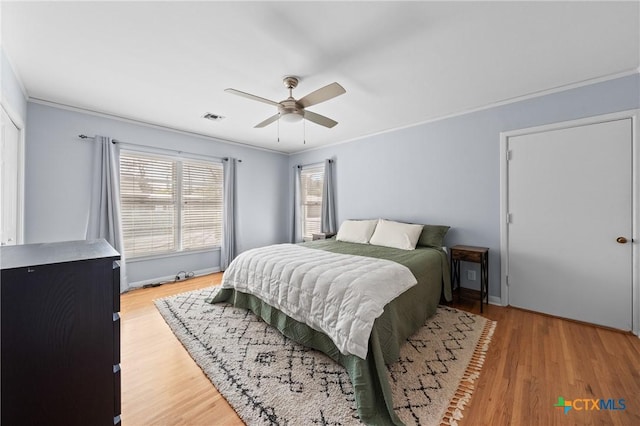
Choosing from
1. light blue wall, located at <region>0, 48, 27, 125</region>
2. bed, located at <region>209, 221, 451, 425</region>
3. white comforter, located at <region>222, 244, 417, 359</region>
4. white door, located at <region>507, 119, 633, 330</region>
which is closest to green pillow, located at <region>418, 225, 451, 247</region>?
bed, located at <region>209, 221, 451, 425</region>

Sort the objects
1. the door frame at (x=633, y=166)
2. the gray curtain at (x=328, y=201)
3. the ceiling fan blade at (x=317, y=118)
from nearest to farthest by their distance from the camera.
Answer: the door frame at (x=633, y=166) < the ceiling fan blade at (x=317, y=118) < the gray curtain at (x=328, y=201)

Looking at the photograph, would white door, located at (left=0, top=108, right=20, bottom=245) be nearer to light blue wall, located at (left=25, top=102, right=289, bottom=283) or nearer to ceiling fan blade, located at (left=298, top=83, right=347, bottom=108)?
light blue wall, located at (left=25, top=102, right=289, bottom=283)

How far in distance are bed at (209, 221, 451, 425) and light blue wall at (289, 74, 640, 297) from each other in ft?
1.46

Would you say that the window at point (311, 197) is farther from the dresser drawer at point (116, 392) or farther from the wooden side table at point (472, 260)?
the dresser drawer at point (116, 392)

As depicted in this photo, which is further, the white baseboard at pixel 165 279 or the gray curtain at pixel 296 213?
the gray curtain at pixel 296 213

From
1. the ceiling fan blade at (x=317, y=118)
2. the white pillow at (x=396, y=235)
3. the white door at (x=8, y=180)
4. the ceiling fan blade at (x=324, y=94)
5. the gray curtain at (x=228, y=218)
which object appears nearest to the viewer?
the ceiling fan blade at (x=324, y=94)

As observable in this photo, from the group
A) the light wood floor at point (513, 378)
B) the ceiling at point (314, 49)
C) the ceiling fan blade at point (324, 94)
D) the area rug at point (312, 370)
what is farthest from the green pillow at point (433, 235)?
the ceiling fan blade at point (324, 94)

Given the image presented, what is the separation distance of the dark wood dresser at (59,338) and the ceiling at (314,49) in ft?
5.41

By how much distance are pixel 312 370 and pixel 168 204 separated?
3.53m

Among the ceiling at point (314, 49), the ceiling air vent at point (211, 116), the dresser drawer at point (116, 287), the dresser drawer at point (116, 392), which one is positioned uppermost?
the ceiling air vent at point (211, 116)

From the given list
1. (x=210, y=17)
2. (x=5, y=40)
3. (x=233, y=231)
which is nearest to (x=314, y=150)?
(x=233, y=231)

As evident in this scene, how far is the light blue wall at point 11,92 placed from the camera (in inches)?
80.9

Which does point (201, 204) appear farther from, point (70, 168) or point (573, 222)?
point (573, 222)

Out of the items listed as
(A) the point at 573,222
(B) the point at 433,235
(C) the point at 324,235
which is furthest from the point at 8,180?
(A) the point at 573,222
